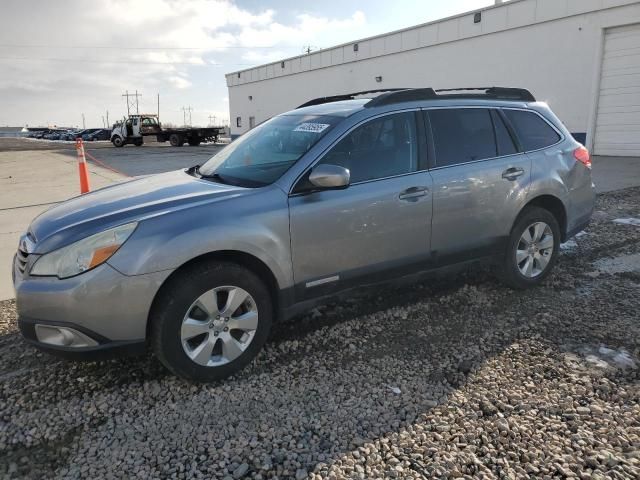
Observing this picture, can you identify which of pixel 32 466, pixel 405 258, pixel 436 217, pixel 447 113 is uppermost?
pixel 447 113

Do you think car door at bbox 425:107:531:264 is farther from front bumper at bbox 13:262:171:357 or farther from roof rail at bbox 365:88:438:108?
front bumper at bbox 13:262:171:357

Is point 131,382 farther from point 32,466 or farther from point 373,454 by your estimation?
point 373,454

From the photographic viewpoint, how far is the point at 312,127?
3.72 metres

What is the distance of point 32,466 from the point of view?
2439mm

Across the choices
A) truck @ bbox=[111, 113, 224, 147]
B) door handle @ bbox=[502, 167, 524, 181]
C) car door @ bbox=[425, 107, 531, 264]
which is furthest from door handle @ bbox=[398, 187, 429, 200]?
truck @ bbox=[111, 113, 224, 147]

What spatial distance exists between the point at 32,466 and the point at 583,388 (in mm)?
3046

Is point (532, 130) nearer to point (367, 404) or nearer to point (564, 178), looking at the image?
point (564, 178)

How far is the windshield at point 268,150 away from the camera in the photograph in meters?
3.47

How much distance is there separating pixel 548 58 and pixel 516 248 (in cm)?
1473


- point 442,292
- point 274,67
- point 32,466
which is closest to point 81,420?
point 32,466

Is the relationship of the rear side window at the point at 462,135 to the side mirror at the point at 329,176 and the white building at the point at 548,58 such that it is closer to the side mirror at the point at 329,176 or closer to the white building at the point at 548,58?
the side mirror at the point at 329,176

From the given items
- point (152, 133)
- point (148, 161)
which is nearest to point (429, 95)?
point (148, 161)

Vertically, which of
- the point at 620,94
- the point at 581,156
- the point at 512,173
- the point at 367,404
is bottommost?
the point at 367,404

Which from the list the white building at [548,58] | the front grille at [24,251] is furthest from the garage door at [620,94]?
the front grille at [24,251]
